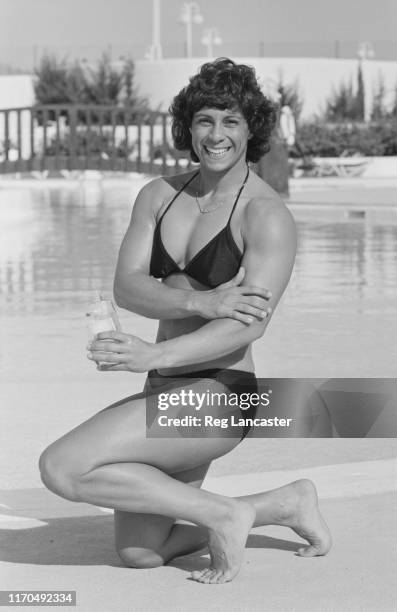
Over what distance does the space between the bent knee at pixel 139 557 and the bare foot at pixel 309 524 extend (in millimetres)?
398

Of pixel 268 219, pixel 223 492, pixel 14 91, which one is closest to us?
pixel 268 219

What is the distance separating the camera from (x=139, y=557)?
419cm

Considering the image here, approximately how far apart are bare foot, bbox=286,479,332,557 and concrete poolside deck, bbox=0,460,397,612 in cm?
4

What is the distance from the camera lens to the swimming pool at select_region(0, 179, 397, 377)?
8.72m

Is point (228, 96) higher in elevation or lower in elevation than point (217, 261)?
higher

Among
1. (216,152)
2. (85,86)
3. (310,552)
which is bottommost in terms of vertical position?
(85,86)

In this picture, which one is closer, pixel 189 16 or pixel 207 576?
pixel 207 576

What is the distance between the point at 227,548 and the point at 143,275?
2.67 feet

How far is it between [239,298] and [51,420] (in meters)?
2.71

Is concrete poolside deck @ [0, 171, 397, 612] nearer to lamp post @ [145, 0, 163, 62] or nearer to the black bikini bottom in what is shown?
the black bikini bottom

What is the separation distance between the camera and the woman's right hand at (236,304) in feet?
13.2

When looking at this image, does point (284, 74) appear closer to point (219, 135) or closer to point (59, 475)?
point (219, 135)

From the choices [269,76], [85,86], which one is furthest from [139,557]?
[85,86]

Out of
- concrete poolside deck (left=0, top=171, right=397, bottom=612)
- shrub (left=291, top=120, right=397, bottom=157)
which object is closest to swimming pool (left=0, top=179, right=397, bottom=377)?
concrete poolside deck (left=0, top=171, right=397, bottom=612)
